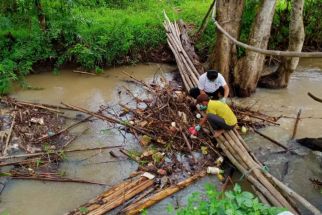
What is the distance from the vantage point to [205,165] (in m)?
5.98

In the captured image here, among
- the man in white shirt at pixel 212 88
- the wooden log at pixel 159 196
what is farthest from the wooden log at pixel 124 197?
the man in white shirt at pixel 212 88

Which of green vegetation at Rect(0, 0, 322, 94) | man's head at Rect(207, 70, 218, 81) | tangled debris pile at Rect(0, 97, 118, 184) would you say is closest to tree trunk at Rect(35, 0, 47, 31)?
green vegetation at Rect(0, 0, 322, 94)

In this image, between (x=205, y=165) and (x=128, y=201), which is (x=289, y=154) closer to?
(x=205, y=165)

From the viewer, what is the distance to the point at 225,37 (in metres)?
7.95

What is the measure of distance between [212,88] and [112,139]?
213 cm

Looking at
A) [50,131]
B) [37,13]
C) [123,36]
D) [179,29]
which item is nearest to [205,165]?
[50,131]

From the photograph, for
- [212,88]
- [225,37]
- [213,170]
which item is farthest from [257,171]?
[225,37]

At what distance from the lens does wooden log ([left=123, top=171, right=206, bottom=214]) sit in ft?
16.1

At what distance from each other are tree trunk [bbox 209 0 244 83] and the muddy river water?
35.7 inches

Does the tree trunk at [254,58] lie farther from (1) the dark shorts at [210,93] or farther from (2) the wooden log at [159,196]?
(2) the wooden log at [159,196]

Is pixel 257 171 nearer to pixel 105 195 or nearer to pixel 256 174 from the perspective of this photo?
pixel 256 174

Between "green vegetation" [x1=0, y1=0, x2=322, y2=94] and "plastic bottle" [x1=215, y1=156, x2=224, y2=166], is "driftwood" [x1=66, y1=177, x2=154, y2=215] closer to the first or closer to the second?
"plastic bottle" [x1=215, y1=156, x2=224, y2=166]

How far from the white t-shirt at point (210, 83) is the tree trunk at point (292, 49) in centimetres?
210

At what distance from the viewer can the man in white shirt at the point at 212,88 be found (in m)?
6.94
